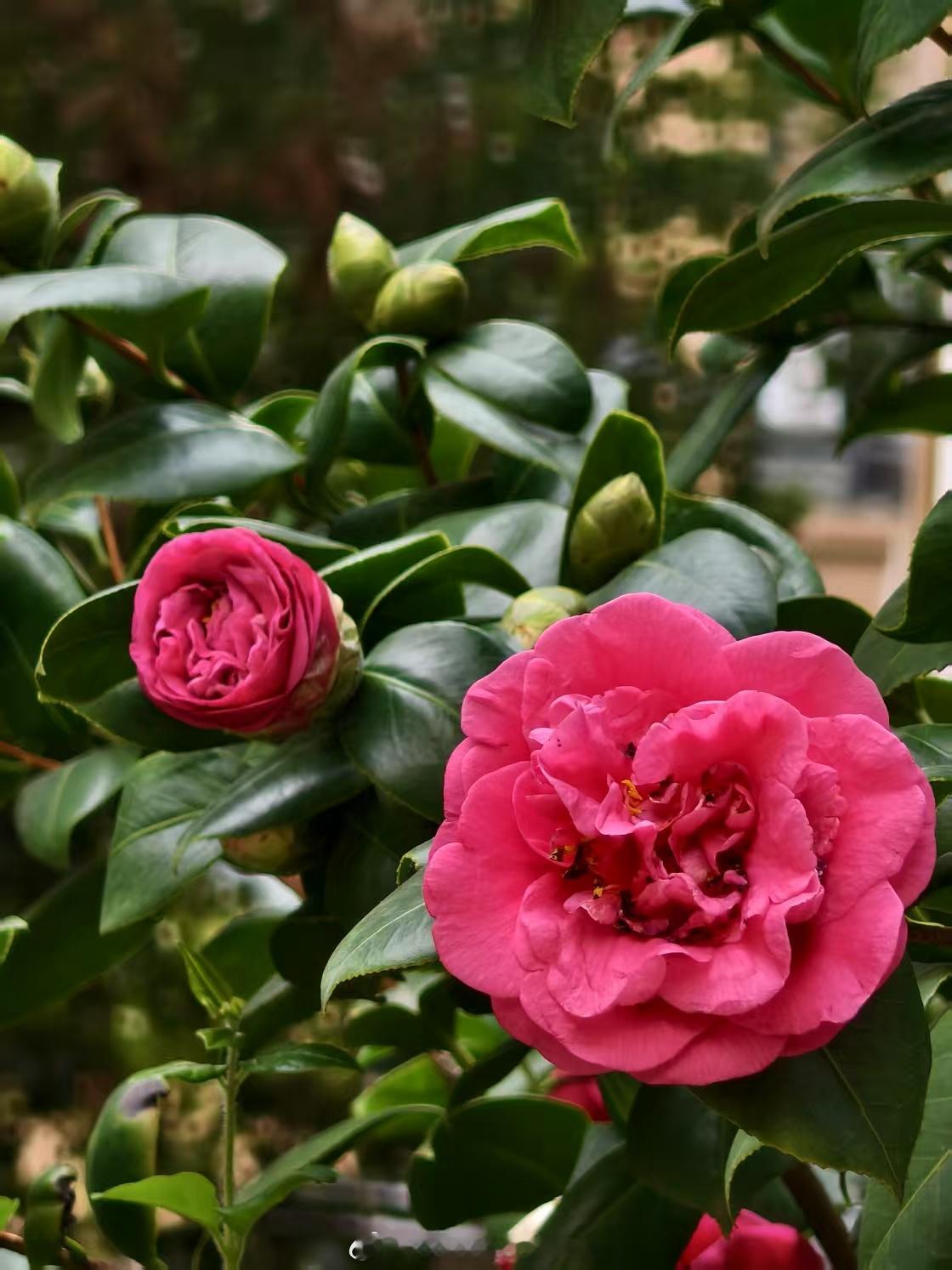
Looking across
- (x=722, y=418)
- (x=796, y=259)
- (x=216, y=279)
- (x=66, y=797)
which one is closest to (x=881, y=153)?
(x=796, y=259)

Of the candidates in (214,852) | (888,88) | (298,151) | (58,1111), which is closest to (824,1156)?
(214,852)

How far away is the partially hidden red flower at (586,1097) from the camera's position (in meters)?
0.62

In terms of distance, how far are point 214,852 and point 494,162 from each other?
1.45 metres

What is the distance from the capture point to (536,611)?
0.42 m

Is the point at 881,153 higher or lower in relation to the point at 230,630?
higher

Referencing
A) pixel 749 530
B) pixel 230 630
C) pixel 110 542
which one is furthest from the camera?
pixel 110 542

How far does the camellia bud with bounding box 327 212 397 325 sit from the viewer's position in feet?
1.82

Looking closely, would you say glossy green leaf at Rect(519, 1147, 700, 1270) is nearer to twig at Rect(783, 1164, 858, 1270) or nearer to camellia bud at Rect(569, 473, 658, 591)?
twig at Rect(783, 1164, 858, 1270)

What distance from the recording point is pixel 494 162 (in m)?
1.76

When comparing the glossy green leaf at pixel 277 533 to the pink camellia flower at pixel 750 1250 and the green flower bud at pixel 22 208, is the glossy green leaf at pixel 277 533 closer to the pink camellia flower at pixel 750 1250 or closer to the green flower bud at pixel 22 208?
the green flower bud at pixel 22 208

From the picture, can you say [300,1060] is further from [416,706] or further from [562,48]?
[562,48]

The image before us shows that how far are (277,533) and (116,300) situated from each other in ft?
0.35

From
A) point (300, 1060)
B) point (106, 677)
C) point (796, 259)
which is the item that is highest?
point (796, 259)

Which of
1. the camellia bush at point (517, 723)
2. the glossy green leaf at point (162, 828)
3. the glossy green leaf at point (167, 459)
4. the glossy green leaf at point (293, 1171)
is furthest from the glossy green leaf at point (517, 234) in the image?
the glossy green leaf at point (293, 1171)
